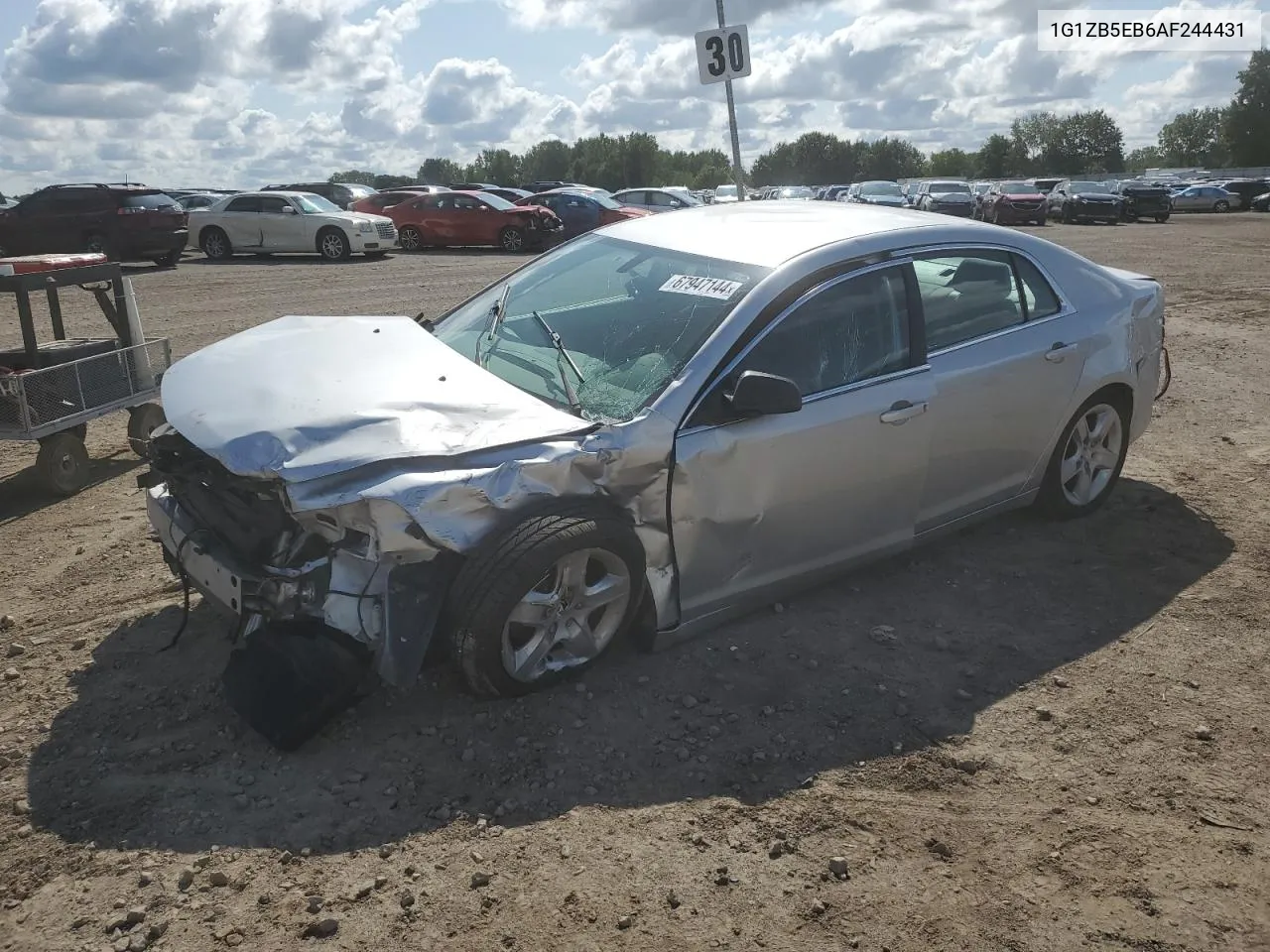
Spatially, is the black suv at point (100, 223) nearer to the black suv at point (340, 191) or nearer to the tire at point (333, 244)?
the tire at point (333, 244)

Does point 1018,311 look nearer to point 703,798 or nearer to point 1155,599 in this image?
point 1155,599

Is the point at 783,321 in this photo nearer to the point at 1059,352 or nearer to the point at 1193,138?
the point at 1059,352

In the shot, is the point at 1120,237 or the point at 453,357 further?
the point at 1120,237

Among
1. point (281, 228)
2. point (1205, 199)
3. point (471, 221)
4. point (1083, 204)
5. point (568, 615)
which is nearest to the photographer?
point (568, 615)

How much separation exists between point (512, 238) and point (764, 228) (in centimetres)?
1920

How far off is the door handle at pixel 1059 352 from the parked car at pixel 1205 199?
151 feet

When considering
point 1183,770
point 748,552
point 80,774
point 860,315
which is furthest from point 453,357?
point 1183,770

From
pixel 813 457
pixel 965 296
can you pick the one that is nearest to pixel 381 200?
pixel 965 296

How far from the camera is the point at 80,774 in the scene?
3.28m

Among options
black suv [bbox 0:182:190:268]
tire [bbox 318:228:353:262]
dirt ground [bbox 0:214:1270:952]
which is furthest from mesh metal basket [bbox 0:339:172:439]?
tire [bbox 318:228:353:262]

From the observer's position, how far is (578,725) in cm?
357

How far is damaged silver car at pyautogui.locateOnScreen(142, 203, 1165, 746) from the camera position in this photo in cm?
336

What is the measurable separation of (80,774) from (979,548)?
4002mm

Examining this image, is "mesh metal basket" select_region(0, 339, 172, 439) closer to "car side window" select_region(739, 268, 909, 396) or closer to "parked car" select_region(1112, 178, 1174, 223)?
"car side window" select_region(739, 268, 909, 396)
